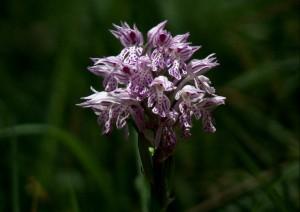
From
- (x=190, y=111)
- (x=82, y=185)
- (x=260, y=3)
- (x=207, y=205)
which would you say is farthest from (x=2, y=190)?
(x=260, y=3)

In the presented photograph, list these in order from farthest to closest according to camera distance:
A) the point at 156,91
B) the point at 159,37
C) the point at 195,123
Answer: the point at 195,123, the point at 159,37, the point at 156,91

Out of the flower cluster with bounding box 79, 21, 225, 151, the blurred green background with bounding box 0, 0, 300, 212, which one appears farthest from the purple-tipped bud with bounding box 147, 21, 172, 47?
the blurred green background with bounding box 0, 0, 300, 212

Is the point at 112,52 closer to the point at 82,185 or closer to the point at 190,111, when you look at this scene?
the point at 82,185

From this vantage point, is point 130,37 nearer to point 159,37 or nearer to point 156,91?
point 159,37

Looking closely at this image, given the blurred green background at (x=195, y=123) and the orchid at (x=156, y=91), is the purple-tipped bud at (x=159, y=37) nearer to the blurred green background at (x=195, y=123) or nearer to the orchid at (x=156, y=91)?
the orchid at (x=156, y=91)

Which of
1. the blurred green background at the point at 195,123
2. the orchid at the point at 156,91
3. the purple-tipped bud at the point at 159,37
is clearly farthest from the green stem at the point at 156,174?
the blurred green background at the point at 195,123

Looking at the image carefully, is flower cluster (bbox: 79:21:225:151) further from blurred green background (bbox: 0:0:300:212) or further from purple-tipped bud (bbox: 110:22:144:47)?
blurred green background (bbox: 0:0:300:212)

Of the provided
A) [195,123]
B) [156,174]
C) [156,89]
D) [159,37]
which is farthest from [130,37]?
[195,123]
